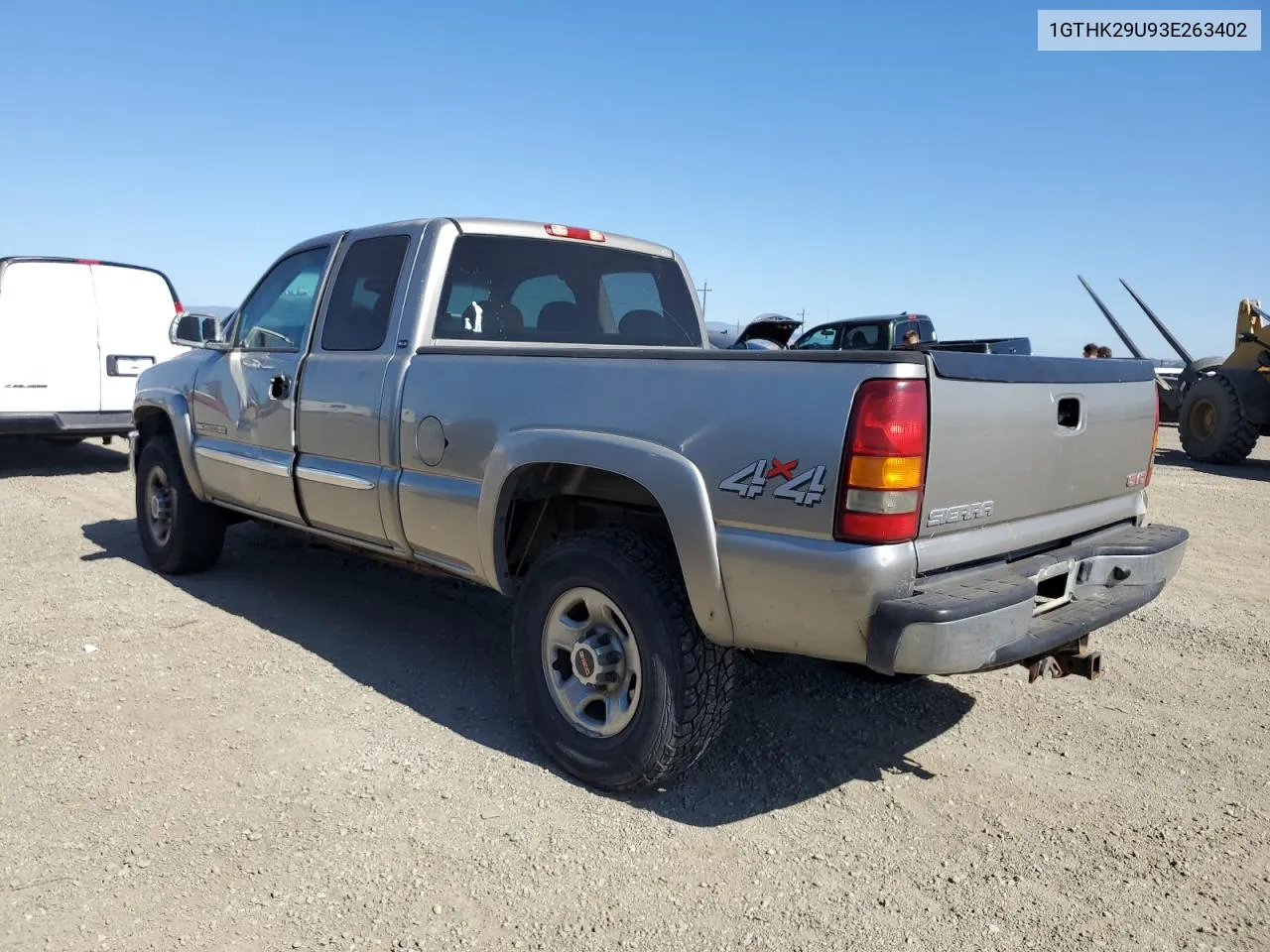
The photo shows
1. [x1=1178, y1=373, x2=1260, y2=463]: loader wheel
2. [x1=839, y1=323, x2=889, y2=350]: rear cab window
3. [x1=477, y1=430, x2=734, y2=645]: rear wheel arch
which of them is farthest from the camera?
[x1=839, y1=323, x2=889, y2=350]: rear cab window

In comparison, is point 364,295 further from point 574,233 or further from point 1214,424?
point 1214,424

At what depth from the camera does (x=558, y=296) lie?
452 centimetres

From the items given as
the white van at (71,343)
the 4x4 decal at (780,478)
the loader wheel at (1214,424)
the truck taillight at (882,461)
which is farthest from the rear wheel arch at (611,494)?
the loader wheel at (1214,424)

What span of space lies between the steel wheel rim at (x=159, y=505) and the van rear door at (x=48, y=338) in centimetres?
404

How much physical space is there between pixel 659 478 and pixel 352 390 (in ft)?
5.98

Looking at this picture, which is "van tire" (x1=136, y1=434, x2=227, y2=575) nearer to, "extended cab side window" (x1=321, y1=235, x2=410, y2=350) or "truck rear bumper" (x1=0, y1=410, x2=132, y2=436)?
"extended cab side window" (x1=321, y1=235, x2=410, y2=350)

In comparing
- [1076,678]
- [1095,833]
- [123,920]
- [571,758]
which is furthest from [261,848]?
[1076,678]

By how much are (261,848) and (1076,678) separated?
11.5ft

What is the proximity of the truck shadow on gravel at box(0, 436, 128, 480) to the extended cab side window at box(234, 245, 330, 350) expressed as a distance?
19.1 ft

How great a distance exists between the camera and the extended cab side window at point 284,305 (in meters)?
4.76

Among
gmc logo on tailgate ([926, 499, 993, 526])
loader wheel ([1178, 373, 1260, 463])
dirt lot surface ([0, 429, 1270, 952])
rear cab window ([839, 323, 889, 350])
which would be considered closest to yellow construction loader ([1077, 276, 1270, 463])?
loader wheel ([1178, 373, 1260, 463])

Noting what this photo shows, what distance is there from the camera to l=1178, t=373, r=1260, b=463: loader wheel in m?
12.7

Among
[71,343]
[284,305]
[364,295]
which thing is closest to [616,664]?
[364,295]

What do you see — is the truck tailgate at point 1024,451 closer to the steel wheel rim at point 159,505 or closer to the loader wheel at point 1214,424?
the steel wheel rim at point 159,505
